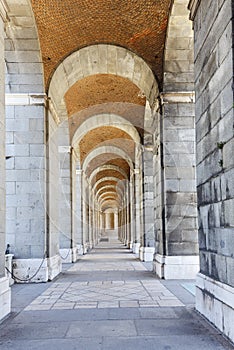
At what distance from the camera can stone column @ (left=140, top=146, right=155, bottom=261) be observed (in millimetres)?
14719

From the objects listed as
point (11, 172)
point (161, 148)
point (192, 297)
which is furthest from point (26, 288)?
point (161, 148)

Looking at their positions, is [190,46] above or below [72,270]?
above

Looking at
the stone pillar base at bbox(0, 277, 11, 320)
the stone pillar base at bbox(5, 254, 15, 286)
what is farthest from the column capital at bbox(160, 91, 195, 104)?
the stone pillar base at bbox(0, 277, 11, 320)

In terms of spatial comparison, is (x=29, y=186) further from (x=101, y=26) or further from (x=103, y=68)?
(x=103, y=68)

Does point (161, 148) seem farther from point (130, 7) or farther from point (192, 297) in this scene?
point (192, 297)

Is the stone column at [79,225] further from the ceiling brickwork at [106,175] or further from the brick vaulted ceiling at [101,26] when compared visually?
the brick vaulted ceiling at [101,26]

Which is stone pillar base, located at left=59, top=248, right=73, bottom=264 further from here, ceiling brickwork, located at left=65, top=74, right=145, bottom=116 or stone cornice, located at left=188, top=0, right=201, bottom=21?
stone cornice, located at left=188, top=0, right=201, bottom=21

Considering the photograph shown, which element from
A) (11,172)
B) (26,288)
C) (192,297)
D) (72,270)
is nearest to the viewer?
(192,297)

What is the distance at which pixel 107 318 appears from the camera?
18.5 feet

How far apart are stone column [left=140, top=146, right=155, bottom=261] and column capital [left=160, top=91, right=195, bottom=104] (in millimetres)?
5592

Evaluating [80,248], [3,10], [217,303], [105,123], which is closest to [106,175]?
[80,248]

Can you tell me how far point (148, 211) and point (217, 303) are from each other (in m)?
10.3

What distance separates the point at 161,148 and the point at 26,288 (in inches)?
175

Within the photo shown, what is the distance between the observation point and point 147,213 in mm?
15102
